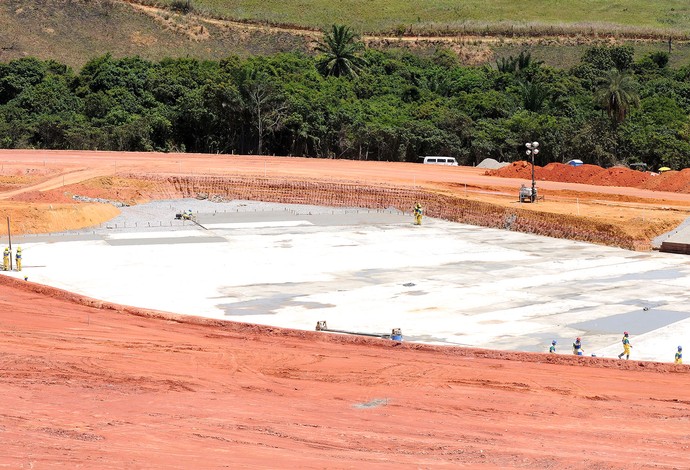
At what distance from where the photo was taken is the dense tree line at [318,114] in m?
79.7

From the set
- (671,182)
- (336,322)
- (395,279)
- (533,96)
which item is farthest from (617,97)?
(336,322)

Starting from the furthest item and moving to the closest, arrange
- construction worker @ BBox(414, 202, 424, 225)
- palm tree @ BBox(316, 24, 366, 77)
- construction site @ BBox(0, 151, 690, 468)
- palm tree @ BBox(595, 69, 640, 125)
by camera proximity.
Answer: palm tree @ BBox(316, 24, 366, 77) → palm tree @ BBox(595, 69, 640, 125) → construction worker @ BBox(414, 202, 424, 225) → construction site @ BBox(0, 151, 690, 468)

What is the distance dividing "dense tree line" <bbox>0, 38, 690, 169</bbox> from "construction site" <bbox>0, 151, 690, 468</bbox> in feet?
56.2

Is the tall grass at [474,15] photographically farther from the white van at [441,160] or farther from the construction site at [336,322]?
the construction site at [336,322]

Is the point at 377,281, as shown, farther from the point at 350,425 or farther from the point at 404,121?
the point at 404,121

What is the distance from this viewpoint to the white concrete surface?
30734mm

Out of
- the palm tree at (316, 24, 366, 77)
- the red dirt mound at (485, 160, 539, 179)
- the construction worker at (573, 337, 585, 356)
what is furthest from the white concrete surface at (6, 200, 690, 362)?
the palm tree at (316, 24, 366, 77)

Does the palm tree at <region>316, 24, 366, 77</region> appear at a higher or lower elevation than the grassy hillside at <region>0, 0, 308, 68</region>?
lower

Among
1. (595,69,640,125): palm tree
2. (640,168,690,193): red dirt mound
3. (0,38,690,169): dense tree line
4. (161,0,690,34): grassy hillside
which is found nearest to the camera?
(640,168,690,193): red dirt mound

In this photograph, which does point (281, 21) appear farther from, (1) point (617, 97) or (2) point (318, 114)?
(1) point (617, 97)

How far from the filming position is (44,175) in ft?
210

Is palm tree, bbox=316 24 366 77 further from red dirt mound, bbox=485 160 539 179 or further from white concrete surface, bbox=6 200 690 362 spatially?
white concrete surface, bbox=6 200 690 362

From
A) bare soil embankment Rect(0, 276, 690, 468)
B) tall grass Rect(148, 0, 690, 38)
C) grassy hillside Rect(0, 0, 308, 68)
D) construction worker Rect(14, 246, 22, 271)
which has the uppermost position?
tall grass Rect(148, 0, 690, 38)

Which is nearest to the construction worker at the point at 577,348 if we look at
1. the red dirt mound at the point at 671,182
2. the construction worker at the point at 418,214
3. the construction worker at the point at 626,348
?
the construction worker at the point at 626,348
